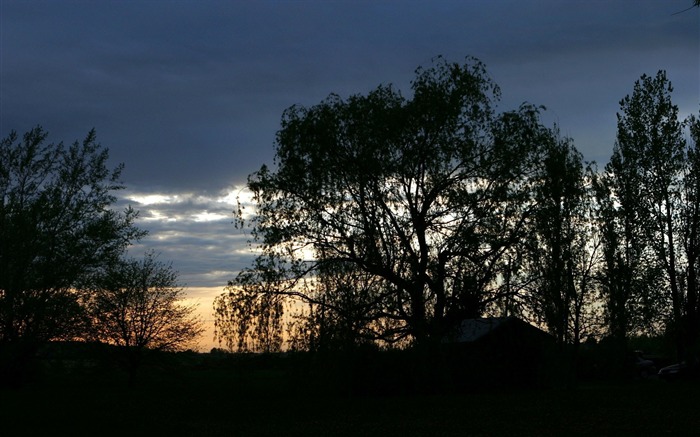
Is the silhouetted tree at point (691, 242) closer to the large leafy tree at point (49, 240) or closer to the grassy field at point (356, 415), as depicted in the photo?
the grassy field at point (356, 415)

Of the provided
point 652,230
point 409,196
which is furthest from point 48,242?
point 652,230

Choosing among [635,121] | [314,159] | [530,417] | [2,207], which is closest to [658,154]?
[635,121]

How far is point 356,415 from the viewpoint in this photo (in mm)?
25938

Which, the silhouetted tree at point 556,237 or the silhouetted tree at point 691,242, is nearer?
the silhouetted tree at point 556,237

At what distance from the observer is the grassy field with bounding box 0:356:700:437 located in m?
20.5

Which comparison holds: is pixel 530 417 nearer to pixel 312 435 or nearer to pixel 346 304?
pixel 312 435

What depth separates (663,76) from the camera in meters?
44.3

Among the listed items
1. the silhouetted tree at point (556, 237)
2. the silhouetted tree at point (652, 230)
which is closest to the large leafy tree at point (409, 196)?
the silhouetted tree at point (556, 237)

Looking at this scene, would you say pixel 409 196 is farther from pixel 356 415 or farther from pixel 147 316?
pixel 147 316

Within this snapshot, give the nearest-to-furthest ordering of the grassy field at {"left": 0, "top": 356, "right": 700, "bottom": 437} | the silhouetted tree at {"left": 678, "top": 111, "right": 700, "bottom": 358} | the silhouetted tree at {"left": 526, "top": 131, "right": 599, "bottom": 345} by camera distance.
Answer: the grassy field at {"left": 0, "top": 356, "right": 700, "bottom": 437}
the silhouetted tree at {"left": 526, "top": 131, "right": 599, "bottom": 345}
the silhouetted tree at {"left": 678, "top": 111, "right": 700, "bottom": 358}

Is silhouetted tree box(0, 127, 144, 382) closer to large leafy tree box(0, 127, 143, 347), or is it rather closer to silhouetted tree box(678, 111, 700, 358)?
large leafy tree box(0, 127, 143, 347)

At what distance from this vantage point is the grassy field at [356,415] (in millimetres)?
20531

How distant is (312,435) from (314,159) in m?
14.7

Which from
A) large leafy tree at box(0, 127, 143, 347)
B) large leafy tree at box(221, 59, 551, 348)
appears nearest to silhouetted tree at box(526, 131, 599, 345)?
large leafy tree at box(221, 59, 551, 348)
